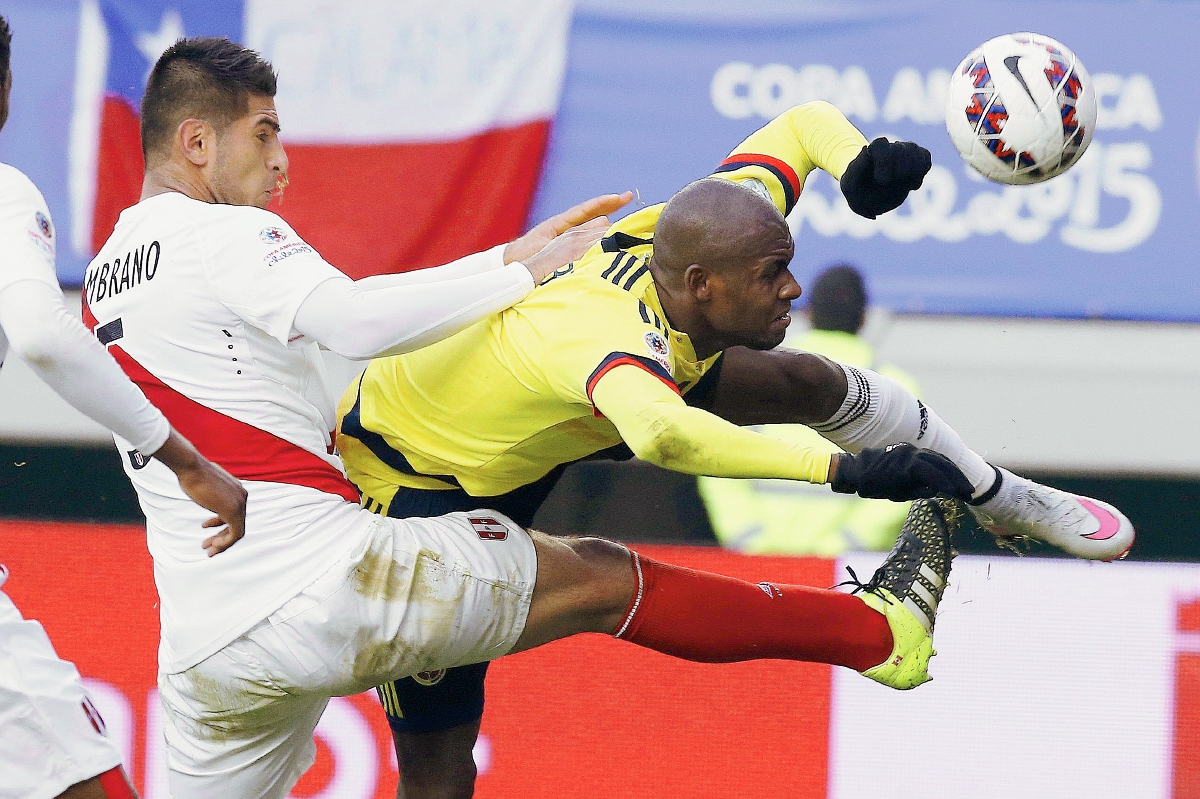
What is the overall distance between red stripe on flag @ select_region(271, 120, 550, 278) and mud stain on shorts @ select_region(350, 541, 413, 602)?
219 centimetres

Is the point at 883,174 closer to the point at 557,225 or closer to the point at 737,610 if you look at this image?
the point at 557,225

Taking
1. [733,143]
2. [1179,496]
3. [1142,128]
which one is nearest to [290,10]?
[733,143]

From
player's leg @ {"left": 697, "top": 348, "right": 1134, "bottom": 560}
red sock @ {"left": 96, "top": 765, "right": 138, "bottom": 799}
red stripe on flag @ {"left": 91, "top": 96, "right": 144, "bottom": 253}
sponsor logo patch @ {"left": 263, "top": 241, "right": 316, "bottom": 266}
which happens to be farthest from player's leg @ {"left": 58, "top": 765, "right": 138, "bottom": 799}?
red stripe on flag @ {"left": 91, "top": 96, "right": 144, "bottom": 253}

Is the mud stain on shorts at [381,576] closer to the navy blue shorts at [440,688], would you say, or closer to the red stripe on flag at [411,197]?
the navy blue shorts at [440,688]

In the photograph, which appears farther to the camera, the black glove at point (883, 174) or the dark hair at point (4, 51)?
the black glove at point (883, 174)

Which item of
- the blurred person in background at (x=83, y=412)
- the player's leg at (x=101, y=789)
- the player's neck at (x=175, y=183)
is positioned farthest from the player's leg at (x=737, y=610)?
the player's neck at (x=175, y=183)

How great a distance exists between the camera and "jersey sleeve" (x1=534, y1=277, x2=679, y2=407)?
7.80 ft

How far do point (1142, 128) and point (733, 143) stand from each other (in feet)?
4.45

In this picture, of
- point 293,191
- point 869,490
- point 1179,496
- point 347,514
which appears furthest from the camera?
point 293,191

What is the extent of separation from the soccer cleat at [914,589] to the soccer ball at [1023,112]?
2.70ft

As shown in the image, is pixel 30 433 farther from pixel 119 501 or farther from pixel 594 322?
pixel 594 322

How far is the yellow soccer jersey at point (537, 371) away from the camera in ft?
8.13

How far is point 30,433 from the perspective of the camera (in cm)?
462

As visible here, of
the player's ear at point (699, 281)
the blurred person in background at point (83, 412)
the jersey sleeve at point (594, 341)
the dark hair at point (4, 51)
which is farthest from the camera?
the player's ear at point (699, 281)
